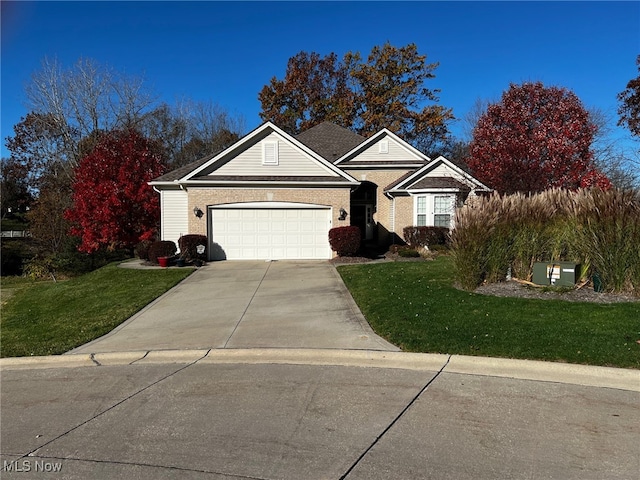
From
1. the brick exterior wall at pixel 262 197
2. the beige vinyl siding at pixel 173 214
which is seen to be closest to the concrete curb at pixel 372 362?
the brick exterior wall at pixel 262 197

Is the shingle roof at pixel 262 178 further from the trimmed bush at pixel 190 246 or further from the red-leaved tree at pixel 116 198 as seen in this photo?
the red-leaved tree at pixel 116 198

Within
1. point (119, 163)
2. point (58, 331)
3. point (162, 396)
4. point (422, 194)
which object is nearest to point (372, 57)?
point (422, 194)

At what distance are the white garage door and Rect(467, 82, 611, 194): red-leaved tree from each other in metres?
8.28

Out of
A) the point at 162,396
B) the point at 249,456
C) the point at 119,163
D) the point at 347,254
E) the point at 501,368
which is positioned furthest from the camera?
the point at 119,163

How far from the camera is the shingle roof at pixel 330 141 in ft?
86.9

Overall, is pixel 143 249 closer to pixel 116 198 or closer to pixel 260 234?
pixel 116 198

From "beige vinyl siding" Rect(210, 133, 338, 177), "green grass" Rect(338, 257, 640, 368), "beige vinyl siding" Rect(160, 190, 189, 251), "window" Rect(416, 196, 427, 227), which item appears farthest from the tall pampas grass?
"beige vinyl siding" Rect(160, 190, 189, 251)

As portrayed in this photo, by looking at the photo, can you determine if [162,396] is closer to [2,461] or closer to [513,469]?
[2,461]

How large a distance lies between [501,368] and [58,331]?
26.4 ft

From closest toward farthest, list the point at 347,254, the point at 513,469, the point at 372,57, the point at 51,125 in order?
the point at 513,469
the point at 347,254
the point at 51,125
the point at 372,57

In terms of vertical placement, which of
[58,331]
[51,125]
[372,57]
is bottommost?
[58,331]

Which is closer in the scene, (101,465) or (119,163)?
(101,465)

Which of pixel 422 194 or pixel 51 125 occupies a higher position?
pixel 51 125

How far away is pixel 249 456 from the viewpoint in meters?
3.87
